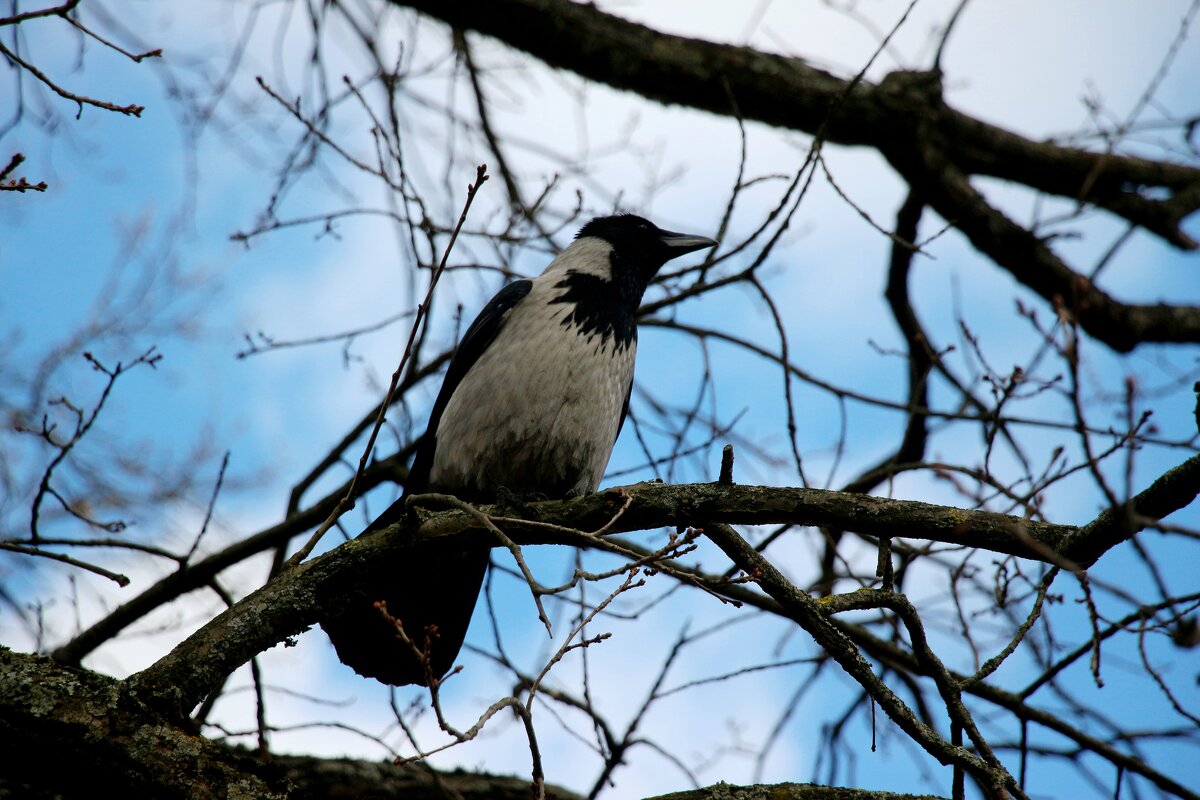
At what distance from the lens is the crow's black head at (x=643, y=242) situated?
554cm

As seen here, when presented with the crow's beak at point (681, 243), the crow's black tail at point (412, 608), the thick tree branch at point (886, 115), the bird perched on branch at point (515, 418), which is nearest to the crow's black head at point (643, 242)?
the crow's beak at point (681, 243)

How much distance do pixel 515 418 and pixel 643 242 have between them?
5.38ft

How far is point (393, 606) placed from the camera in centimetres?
400

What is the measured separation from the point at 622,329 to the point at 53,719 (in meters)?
2.90

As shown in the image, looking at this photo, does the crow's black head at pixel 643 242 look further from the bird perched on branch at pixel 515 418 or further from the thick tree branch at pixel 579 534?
the thick tree branch at pixel 579 534

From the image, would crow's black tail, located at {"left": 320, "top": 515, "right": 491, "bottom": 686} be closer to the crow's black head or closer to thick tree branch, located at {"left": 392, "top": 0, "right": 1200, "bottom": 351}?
the crow's black head

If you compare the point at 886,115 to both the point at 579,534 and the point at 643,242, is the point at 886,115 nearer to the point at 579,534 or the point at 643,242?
the point at 643,242

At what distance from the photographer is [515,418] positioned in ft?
14.4

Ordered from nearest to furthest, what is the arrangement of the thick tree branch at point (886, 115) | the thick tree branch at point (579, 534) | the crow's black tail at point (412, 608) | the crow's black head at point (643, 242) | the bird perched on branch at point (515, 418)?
the thick tree branch at point (579, 534), the crow's black tail at point (412, 608), the bird perched on branch at point (515, 418), the crow's black head at point (643, 242), the thick tree branch at point (886, 115)

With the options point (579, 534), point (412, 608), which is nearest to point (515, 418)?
point (412, 608)

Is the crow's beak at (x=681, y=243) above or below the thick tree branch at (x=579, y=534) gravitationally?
above

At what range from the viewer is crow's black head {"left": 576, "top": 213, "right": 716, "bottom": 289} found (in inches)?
218

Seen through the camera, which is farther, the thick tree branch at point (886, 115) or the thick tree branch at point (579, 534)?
the thick tree branch at point (886, 115)

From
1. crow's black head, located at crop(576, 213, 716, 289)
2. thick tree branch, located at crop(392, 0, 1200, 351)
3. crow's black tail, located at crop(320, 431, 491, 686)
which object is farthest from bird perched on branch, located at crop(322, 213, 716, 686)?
thick tree branch, located at crop(392, 0, 1200, 351)
